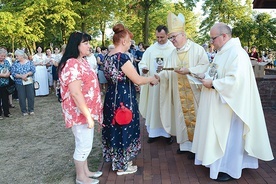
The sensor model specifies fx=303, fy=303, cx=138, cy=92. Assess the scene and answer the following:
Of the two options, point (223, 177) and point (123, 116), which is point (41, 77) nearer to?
point (123, 116)

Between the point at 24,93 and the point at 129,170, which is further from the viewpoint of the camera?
the point at 24,93

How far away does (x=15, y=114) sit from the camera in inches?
354

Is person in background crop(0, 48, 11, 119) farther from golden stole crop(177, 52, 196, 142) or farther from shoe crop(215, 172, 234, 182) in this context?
shoe crop(215, 172, 234, 182)

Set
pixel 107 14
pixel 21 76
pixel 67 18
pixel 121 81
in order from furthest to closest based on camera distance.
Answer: pixel 107 14 → pixel 67 18 → pixel 21 76 → pixel 121 81


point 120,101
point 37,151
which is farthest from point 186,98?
point 37,151

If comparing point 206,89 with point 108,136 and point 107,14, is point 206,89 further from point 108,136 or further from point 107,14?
point 107,14

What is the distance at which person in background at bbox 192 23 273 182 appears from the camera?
12.0 feet

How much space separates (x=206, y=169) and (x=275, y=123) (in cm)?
331

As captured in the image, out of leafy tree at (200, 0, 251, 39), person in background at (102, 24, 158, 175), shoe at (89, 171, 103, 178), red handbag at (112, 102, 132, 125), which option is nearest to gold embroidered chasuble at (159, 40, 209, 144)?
person in background at (102, 24, 158, 175)

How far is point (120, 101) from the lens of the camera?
400 cm

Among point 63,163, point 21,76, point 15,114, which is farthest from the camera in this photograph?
point 15,114

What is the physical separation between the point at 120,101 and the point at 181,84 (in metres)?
1.34

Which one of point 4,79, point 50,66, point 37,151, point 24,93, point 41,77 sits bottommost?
point 37,151

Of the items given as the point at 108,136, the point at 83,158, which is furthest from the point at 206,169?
the point at 83,158
